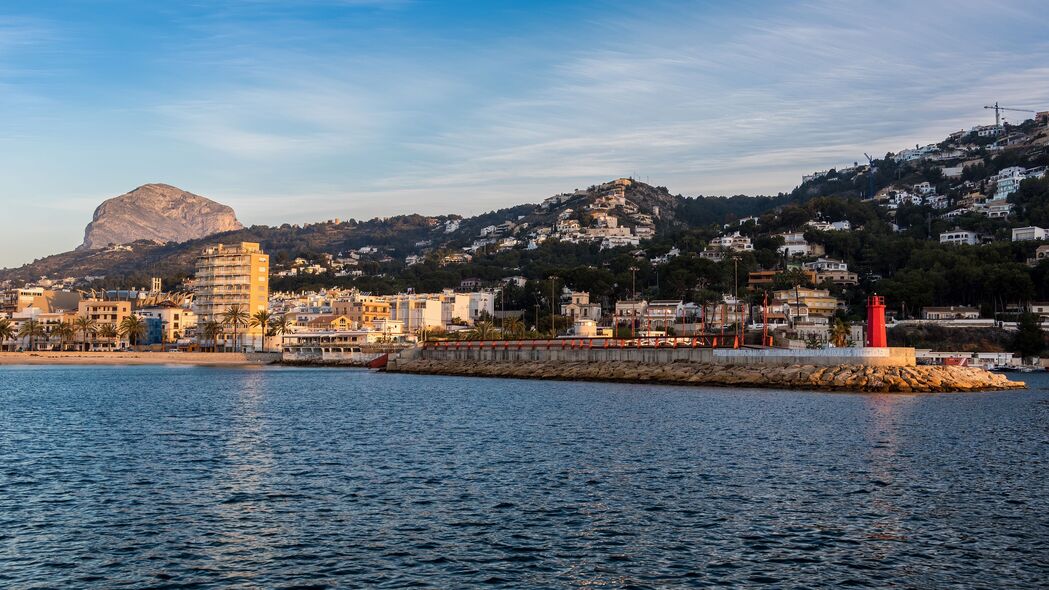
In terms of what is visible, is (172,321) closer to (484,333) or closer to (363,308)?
(363,308)

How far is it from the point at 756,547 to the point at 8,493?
18.5 m

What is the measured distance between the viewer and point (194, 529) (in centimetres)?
2045

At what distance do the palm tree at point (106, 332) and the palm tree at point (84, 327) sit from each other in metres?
0.67

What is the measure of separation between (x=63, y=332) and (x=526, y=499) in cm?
13892

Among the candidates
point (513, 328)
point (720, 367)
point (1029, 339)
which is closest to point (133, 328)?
point (513, 328)

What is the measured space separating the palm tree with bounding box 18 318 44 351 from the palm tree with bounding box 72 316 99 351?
5007 mm

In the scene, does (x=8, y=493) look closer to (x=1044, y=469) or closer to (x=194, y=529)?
(x=194, y=529)

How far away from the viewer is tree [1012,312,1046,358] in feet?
355

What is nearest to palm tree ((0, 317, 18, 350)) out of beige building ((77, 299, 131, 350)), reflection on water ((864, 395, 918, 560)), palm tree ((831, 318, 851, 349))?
beige building ((77, 299, 131, 350))

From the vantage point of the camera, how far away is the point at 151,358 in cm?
12731

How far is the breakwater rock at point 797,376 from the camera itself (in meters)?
61.6

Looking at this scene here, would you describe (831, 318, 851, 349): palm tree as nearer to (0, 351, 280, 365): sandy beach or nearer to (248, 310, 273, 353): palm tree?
(0, 351, 280, 365): sandy beach

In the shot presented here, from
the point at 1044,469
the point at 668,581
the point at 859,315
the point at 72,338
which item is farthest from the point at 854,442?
the point at 72,338

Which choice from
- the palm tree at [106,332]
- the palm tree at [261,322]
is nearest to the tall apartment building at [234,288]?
the palm tree at [261,322]
